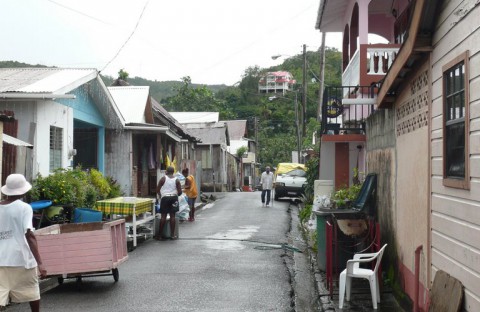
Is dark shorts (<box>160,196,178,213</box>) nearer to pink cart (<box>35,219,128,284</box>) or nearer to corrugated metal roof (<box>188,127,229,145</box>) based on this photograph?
pink cart (<box>35,219,128,284</box>)

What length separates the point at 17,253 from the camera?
6281 mm

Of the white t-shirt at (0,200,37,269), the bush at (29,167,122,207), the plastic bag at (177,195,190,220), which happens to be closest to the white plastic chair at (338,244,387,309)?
the white t-shirt at (0,200,37,269)

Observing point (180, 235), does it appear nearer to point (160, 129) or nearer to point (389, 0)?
point (160, 129)

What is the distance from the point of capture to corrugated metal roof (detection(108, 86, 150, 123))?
22234 millimetres

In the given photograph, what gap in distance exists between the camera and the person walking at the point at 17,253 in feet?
20.5

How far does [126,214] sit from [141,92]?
12.0 meters

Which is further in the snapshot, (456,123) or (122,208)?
(122,208)

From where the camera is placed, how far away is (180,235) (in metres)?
15.4

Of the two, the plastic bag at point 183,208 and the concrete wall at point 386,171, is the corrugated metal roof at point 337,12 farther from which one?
the plastic bag at point 183,208

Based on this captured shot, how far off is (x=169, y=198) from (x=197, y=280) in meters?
5.04

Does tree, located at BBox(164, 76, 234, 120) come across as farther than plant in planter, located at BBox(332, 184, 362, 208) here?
Yes

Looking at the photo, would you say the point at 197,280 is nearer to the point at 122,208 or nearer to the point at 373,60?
the point at 122,208

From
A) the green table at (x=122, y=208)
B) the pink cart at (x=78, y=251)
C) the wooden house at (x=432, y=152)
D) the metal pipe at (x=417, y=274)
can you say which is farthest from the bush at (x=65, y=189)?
the metal pipe at (x=417, y=274)

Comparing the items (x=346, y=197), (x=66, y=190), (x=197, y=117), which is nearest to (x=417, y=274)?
(x=346, y=197)
